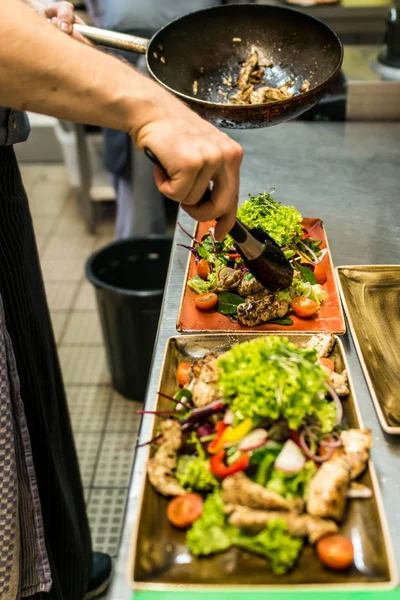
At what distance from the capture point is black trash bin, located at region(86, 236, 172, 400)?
2514 mm

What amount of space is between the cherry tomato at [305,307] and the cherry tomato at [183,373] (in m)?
0.34

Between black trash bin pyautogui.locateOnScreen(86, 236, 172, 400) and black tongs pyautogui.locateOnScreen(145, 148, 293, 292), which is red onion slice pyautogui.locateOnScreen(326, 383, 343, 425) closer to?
black tongs pyautogui.locateOnScreen(145, 148, 293, 292)

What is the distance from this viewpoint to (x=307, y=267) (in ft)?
5.32

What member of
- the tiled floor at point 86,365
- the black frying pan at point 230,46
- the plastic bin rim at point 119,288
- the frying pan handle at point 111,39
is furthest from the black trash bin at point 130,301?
the frying pan handle at point 111,39

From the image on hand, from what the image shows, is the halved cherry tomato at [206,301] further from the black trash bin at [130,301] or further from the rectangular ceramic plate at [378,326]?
the black trash bin at [130,301]

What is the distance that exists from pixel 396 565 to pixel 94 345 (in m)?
2.51

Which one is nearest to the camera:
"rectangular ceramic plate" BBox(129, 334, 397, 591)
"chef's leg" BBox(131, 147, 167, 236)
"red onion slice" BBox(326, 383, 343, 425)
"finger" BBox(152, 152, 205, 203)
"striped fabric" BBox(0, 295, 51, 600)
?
"rectangular ceramic plate" BBox(129, 334, 397, 591)

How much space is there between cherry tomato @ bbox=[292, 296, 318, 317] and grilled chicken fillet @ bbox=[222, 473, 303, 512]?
555 millimetres

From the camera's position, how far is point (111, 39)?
64.1 inches

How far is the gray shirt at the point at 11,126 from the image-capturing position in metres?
1.46

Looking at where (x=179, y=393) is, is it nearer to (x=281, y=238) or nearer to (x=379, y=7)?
(x=281, y=238)

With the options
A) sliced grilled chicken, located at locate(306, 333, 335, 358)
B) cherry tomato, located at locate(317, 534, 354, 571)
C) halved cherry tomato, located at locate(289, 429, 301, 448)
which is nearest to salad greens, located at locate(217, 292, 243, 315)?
sliced grilled chicken, located at locate(306, 333, 335, 358)

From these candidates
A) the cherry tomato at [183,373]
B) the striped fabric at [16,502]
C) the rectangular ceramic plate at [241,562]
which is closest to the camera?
the rectangular ceramic plate at [241,562]

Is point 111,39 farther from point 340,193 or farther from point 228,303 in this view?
point 340,193
